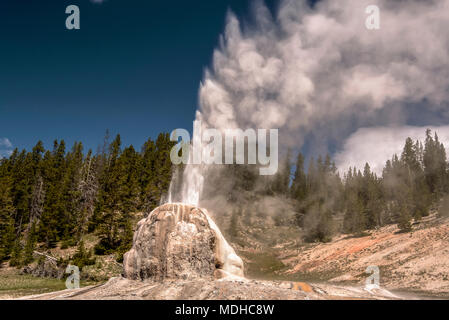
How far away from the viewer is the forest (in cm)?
4453

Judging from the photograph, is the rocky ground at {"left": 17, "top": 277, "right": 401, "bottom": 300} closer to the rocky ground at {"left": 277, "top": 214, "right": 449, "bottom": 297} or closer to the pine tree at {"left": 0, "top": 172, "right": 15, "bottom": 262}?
the rocky ground at {"left": 277, "top": 214, "right": 449, "bottom": 297}

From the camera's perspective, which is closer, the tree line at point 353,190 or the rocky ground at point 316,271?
the rocky ground at point 316,271

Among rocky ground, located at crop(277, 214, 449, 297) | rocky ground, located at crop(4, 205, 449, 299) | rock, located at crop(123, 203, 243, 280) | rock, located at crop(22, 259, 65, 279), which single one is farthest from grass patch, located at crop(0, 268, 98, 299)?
rocky ground, located at crop(277, 214, 449, 297)

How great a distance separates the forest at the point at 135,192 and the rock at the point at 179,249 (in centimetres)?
1892

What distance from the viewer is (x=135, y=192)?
154 feet

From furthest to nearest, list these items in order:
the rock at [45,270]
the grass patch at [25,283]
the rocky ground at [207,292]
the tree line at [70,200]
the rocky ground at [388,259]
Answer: the tree line at [70,200] → the rock at [45,270] → the rocky ground at [388,259] → the grass patch at [25,283] → the rocky ground at [207,292]

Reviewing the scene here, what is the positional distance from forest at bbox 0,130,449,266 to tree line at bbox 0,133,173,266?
144 mm

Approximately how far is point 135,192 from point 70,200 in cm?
1759

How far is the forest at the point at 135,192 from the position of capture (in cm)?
4453

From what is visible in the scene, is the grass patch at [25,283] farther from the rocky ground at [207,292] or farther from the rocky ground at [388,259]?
the rocky ground at [388,259]

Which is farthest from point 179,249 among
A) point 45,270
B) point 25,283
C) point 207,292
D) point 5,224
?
point 5,224

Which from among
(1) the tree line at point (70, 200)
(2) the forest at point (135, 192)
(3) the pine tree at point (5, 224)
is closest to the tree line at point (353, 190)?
(2) the forest at point (135, 192)

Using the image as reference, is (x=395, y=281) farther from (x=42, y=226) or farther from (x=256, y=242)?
(x=42, y=226)
